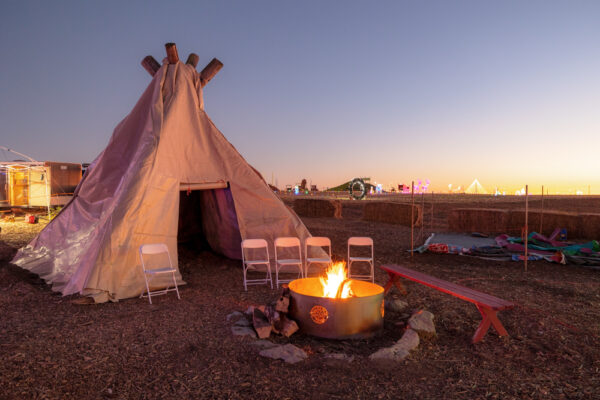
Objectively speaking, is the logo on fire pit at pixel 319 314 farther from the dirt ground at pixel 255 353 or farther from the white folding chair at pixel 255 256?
the white folding chair at pixel 255 256

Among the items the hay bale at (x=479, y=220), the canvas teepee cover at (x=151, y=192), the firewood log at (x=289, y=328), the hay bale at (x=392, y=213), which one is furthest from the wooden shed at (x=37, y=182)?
the firewood log at (x=289, y=328)

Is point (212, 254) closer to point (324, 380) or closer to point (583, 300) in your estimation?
point (324, 380)

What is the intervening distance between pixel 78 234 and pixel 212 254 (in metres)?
2.67

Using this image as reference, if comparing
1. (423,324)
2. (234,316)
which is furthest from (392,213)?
(234,316)

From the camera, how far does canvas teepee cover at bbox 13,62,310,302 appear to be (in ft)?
18.6

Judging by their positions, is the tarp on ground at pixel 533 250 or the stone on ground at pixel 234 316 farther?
the tarp on ground at pixel 533 250

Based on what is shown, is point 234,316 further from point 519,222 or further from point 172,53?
point 519,222

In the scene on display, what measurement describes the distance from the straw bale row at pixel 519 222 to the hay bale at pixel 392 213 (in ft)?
5.92

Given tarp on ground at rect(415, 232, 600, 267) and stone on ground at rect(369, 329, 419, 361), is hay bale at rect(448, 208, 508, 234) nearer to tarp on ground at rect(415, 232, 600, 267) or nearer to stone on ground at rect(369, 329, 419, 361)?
tarp on ground at rect(415, 232, 600, 267)

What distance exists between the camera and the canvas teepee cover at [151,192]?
567 cm

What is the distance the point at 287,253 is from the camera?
23.5 ft

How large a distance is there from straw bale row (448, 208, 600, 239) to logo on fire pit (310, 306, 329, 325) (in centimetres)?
1014

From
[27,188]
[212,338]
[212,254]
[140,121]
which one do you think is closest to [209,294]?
[212,338]

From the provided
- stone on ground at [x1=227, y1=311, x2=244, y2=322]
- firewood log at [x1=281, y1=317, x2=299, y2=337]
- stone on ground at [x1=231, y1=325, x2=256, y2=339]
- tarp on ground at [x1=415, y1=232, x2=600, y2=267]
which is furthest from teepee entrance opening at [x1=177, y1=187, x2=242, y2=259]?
tarp on ground at [x1=415, y1=232, x2=600, y2=267]
